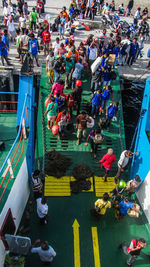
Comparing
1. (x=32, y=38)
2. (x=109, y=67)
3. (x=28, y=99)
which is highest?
(x=32, y=38)

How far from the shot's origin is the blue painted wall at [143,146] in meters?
8.09

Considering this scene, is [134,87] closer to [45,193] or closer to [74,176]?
[74,176]

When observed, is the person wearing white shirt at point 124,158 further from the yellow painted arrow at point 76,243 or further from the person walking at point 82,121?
the yellow painted arrow at point 76,243

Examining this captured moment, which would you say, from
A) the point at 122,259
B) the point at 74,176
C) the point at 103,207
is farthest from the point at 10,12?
the point at 122,259

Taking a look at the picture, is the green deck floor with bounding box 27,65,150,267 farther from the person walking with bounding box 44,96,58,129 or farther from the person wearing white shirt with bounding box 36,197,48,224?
the person walking with bounding box 44,96,58,129

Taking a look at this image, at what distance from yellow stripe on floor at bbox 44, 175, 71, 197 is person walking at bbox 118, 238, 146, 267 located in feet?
8.57

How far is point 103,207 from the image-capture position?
23.7ft

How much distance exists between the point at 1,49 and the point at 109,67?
6.66 m

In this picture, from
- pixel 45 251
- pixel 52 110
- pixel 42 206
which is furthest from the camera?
pixel 52 110

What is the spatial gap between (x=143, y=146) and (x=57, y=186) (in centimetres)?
355

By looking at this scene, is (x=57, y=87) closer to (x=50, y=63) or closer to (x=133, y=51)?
(x=50, y=63)

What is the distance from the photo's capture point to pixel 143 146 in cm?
841

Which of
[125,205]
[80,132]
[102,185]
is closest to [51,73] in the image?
[80,132]

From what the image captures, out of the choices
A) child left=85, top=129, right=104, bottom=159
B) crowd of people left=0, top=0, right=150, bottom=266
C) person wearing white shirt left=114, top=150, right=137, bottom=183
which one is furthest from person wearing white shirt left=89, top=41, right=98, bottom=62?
person wearing white shirt left=114, top=150, right=137, bottom=183
